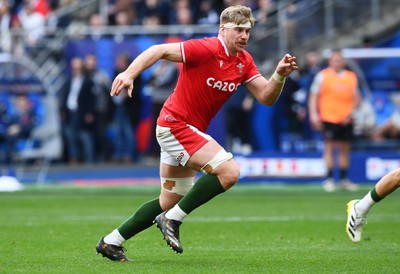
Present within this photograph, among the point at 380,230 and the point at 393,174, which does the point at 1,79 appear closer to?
the point at 380,230

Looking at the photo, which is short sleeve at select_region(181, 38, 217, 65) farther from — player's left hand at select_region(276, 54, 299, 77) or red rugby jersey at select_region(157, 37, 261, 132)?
player's left hand at select_region(276, 54, 299, 77)

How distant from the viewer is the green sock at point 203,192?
8414mm

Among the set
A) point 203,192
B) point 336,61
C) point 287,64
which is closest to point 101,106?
point 336,61

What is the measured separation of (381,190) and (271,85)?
56.8 inches

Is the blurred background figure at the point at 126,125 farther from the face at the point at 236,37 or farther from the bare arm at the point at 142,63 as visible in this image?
the bare arm at the point at 142,63

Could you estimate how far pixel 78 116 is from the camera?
22859 mm

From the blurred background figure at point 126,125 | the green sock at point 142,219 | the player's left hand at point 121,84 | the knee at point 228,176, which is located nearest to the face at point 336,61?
the blurred background figure at point 126,125

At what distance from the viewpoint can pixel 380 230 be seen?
38.7ft

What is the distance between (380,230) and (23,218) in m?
4.94

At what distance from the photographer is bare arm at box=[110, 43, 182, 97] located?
798 centimetres

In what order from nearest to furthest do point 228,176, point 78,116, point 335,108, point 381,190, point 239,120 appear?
point 228,176, point 381,190, point 335,108, point 239,120, point 78,116

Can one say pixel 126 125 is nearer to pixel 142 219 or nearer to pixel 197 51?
pixel 142 219

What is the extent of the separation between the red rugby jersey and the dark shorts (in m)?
9.95

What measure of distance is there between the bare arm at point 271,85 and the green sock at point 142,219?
1365 millimetres
